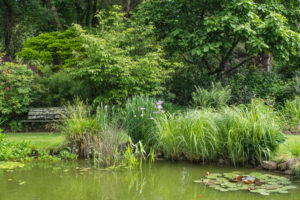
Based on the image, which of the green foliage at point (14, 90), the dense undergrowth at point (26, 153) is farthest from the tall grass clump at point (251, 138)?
the green foliage at point (14, 90)

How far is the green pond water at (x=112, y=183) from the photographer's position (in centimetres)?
383

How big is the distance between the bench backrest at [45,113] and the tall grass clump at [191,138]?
3.60m

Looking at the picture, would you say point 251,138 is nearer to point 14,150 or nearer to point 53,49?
point 14,150

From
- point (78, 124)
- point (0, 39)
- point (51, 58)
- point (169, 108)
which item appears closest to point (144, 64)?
point (169, 108)

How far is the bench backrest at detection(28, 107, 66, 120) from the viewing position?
8.16 m

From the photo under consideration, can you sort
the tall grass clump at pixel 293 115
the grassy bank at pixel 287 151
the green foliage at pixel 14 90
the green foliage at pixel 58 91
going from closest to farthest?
1. the grassy bank at pixel 287 151
2. the tall grass clump at pixel 293 115
3. the green foliage at pixel 14 90
4. the green foliage at pixel 58 91

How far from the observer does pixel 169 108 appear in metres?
7.88

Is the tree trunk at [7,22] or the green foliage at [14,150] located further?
the tree trunk at [7,22]

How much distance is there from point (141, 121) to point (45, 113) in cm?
342

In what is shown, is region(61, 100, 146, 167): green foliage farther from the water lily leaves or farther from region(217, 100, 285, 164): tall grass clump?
region(217, 100, 285, 164): tall grass clump

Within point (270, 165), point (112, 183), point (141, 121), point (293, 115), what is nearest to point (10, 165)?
point (112, 183)

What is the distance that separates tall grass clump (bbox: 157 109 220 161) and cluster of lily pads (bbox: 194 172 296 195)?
2.79 ft

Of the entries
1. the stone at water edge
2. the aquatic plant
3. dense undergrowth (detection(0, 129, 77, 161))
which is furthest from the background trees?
the stone at water edge

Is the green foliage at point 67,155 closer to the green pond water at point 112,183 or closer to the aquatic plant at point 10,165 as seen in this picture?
the green pond water at point 112,183
